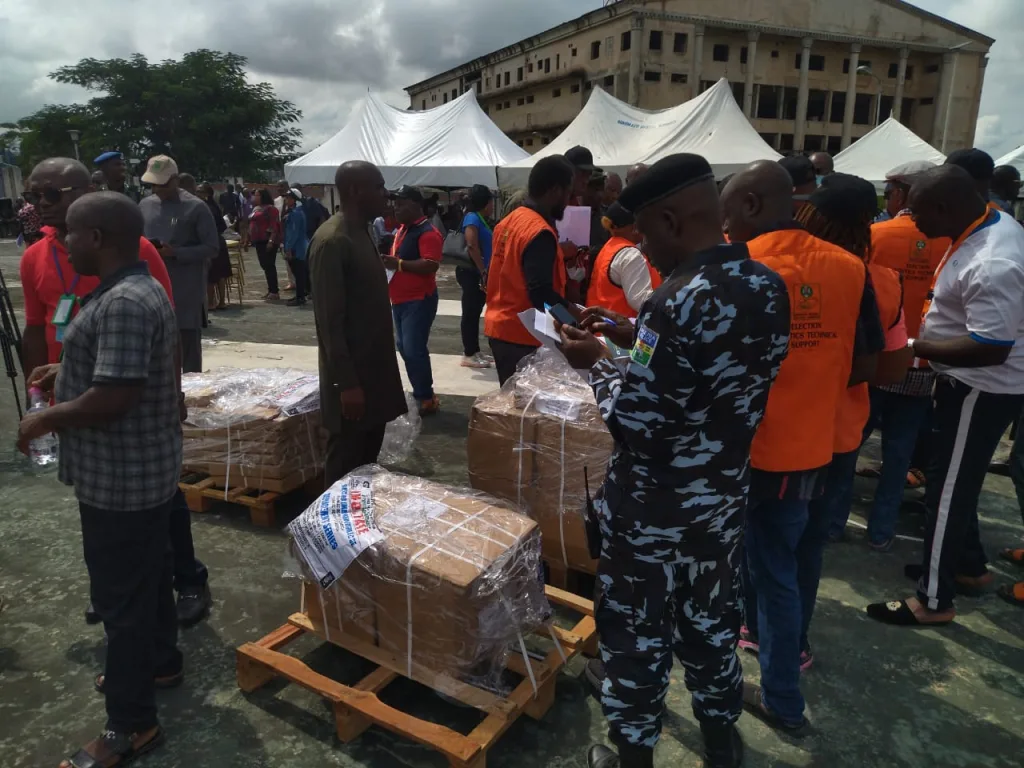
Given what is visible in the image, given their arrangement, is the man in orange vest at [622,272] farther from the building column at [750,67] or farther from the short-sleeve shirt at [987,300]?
the building column at [750,67]

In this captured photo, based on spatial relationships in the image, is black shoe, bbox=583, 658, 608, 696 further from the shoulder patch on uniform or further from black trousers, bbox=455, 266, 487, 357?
black trousers, bbox=455, 266, 487, 357

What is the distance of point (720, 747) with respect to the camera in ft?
7.27

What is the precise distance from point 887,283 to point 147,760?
3.15 meters

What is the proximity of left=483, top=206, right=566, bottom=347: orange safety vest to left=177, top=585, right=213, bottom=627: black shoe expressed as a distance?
6.76 ft

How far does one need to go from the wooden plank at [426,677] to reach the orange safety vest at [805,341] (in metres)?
1.20

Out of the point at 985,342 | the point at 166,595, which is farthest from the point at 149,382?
the point at 985,342

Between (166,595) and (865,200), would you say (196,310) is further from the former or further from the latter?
(865,200)

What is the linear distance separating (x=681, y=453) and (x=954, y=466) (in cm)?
199

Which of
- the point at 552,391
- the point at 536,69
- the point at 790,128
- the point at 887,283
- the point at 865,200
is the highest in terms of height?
the point at 536,69

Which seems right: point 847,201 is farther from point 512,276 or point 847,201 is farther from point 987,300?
point 512,276

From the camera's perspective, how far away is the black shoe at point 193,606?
304cm

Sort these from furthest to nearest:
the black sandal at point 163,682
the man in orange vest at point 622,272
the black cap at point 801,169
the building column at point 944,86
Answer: the building column at point 944,86, the black cap at point 801,169, the man in orange vest at point 622,272, the black sandal at point 163,682

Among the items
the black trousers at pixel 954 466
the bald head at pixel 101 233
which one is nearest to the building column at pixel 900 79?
the black trousers at pixel 954 466

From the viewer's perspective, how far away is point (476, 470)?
3469 millimetres
